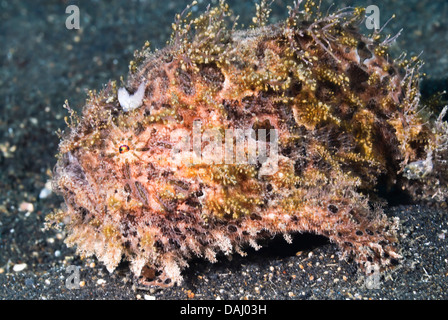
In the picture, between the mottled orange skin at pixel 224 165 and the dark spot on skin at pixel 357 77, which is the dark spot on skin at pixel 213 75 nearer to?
the mottled orange skin at pixel 224 165

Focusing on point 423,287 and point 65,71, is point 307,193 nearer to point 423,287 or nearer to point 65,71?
point 423,287

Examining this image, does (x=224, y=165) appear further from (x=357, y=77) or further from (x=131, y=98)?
(x=357, y=77)

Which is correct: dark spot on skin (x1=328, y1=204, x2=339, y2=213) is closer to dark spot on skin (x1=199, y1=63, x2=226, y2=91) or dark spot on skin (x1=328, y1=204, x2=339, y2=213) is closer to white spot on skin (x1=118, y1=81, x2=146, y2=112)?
dark spot on skin (x1=199, y1=63, x2=226, y2=91)

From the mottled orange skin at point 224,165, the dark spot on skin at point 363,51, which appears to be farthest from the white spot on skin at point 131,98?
the dark spot on skin at point 363,51

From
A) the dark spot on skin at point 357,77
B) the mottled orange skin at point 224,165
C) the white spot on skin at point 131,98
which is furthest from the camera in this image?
the dark spot on skin at point 357,77

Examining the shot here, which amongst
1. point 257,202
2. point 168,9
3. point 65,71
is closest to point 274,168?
point 257,202

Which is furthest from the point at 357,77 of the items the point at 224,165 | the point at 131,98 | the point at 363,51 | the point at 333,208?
the point at 131,98
